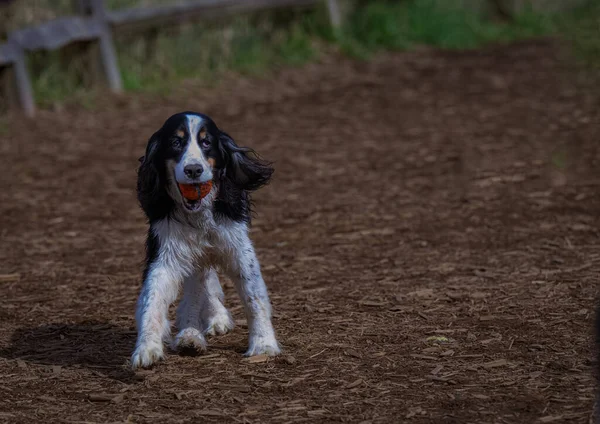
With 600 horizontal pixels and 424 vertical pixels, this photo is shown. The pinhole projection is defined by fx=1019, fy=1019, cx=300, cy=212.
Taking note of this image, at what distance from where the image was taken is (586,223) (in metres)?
7.21

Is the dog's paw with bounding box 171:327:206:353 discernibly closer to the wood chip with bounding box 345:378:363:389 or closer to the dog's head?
the dog's head

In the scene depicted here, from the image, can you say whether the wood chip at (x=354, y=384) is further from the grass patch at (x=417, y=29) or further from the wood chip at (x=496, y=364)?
the grass patch at (x=417, y=29)

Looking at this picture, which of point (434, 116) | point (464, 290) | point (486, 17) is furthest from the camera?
point (486, 17)

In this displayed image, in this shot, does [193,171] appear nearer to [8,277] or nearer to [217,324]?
[217,324]

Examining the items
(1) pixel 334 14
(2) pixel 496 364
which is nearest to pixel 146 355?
(2) pixel 496 364

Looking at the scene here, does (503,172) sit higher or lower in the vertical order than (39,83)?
lower

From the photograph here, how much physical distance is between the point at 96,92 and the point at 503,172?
18.0 ft

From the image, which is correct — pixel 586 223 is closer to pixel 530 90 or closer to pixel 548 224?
pixel 548 224

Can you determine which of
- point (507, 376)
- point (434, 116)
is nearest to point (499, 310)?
point (507, 376)

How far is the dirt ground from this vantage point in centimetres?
436

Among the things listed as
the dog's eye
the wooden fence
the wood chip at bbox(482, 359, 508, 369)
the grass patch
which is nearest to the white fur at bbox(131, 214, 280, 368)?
the dog's eye

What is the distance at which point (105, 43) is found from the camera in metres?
12.4

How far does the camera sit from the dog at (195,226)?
476cm

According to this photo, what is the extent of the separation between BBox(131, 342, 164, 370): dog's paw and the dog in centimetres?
7
